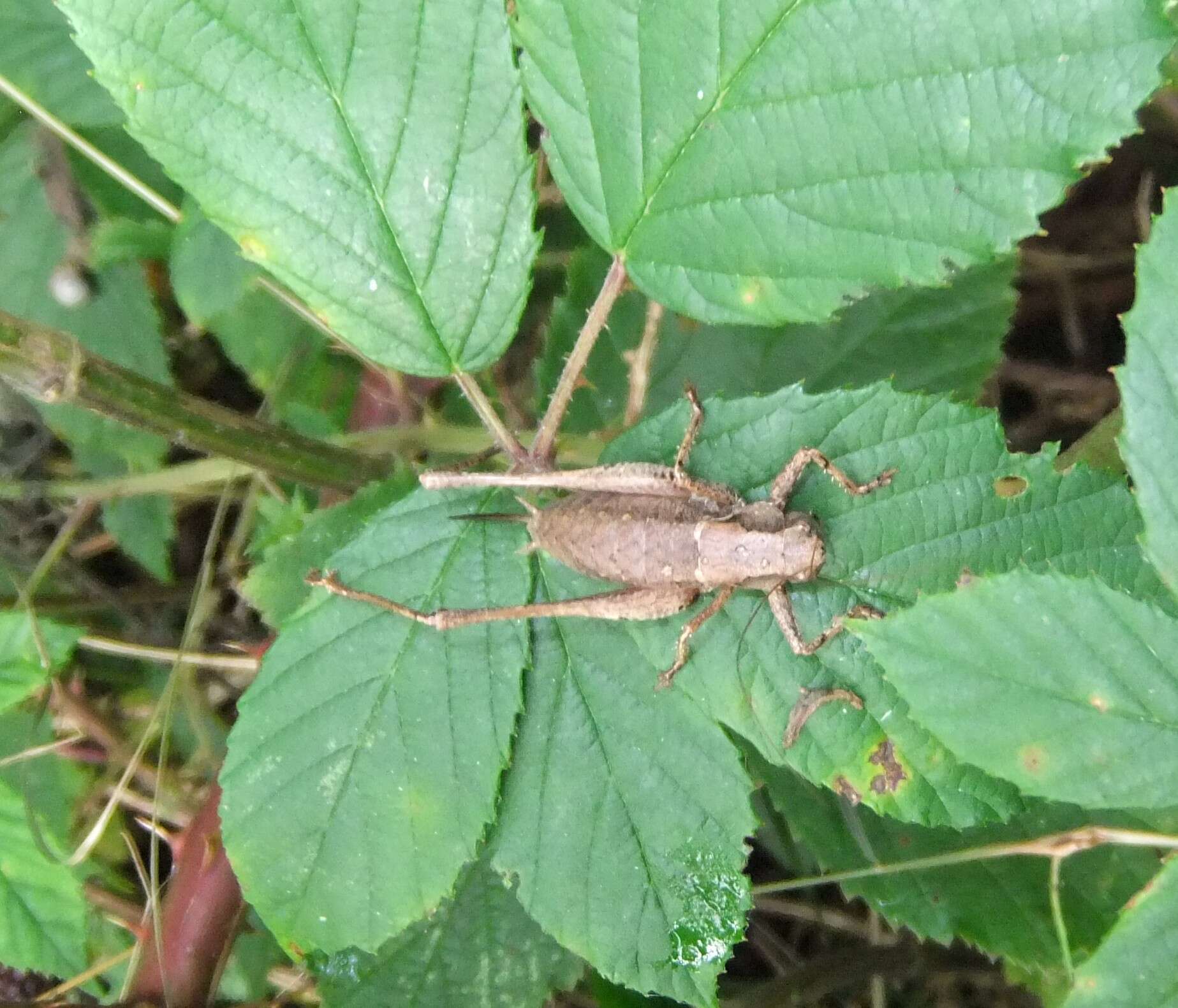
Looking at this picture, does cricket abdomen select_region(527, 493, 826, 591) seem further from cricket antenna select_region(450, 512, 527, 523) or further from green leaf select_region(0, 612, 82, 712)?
green leaf select_region(0, 612, 82, 712)

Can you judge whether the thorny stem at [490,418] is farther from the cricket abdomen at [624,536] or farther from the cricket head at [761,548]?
the cricket head at [761,548]

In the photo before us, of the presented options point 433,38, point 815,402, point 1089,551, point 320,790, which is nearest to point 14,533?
point 320,790

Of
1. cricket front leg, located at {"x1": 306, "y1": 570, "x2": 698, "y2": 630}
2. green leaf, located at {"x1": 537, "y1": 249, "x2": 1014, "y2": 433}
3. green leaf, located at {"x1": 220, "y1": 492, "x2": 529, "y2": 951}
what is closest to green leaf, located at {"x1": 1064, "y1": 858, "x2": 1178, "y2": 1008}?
cricket front leg, located at {"x1": 306, "y1": 570, "x2": 698, "y2": 630}

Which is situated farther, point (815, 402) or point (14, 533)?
point (14, 533)

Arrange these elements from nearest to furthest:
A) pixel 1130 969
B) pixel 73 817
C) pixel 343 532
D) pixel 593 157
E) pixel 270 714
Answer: pixel 1130 969 → pixel 593 157 → pixel 270 714 → pixel 343 532 → pixel 73 817

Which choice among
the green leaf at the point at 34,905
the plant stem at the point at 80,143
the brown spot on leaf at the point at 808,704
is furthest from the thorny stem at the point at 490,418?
the green leaf at the point at 34,905

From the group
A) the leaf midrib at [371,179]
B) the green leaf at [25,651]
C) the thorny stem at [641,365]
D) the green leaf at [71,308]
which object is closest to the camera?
the leaf midrib at [371,179]

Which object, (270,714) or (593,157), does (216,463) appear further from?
(593,157)
